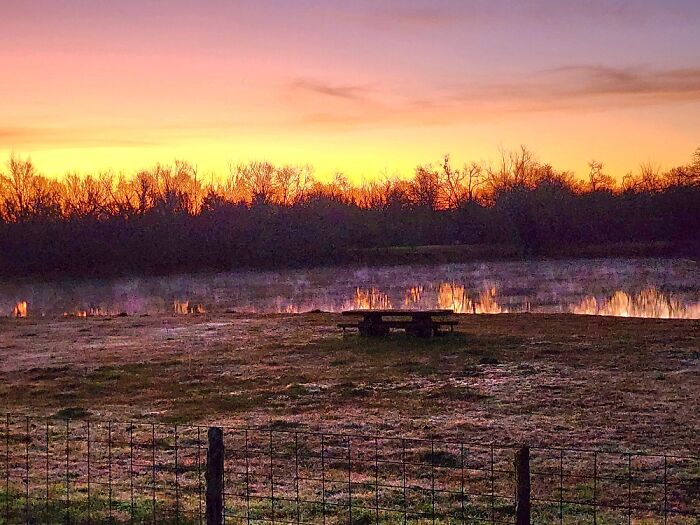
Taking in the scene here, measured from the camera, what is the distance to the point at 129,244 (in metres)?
55.6

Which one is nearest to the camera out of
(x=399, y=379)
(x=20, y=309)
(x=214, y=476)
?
(x=214, y=476)

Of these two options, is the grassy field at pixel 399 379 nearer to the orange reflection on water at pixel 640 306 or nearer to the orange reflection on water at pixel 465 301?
the orange reflection on water at pixel 640 306

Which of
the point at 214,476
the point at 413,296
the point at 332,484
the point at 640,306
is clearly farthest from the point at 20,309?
the point at 214,476

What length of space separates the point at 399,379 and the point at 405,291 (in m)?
20.1

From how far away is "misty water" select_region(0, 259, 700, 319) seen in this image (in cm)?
2700

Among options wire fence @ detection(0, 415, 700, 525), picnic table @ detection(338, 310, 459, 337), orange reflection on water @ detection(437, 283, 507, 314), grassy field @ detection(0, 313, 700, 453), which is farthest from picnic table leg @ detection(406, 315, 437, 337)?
wire fence @ detection(0, 415, 700, 525)

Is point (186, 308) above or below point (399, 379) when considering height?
above

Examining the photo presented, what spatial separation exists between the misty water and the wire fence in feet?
51.7

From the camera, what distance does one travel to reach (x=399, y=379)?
13.4m

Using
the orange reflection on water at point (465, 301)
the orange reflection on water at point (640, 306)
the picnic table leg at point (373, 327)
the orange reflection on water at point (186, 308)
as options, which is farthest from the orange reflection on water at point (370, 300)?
the picnic table leg at point (373, 327)

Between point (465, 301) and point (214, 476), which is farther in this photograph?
point (465, 301)

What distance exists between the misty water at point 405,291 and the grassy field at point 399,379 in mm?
6135

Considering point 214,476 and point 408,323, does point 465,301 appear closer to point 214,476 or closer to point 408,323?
point 408,323

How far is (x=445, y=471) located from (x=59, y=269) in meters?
47.7
